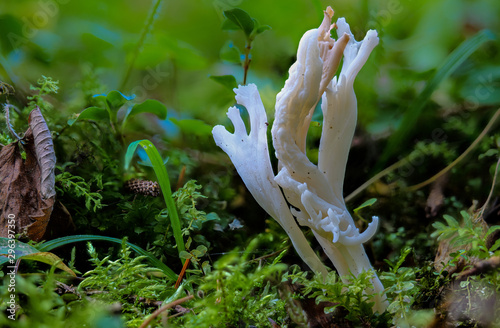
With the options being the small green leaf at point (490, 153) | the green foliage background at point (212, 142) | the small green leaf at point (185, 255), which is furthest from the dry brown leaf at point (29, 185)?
the small green leaf at point (490, 153)

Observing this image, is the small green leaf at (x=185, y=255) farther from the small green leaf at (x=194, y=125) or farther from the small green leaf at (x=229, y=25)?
the small green leaf at (x=229, y=25)

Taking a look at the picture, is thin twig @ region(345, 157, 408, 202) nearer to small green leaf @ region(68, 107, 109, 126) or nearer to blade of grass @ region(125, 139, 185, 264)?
blade of grass @ region(125, 139, 185, 264)

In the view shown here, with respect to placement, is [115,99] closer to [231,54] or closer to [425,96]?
[231,54]

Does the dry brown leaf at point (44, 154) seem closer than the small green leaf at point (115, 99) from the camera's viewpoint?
Yes

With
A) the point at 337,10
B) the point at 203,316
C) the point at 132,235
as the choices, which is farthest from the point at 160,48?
the point at 203,316

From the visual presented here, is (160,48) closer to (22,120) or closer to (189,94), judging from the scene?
(189,94)
